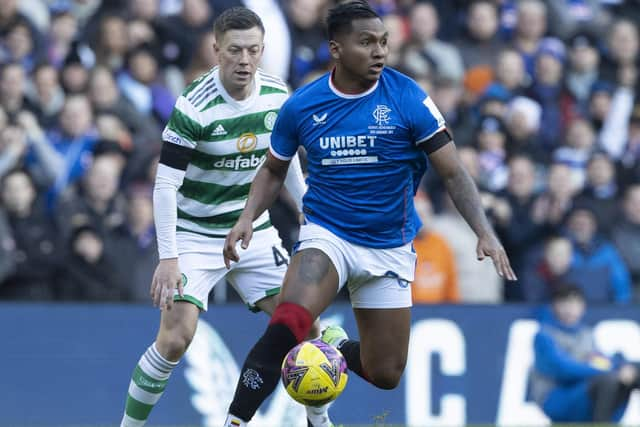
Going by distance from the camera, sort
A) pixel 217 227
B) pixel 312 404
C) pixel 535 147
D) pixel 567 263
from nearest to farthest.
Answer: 1. pixel 312 404
2. pixel 217 227
3. pixel 567 263
4. pixel 535 147

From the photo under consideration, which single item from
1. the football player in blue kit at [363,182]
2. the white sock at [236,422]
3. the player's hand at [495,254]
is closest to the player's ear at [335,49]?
the football player in blue kit at [363,182]

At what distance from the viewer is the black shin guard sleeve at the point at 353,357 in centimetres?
832

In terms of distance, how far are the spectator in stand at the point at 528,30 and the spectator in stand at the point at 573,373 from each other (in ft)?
12.2

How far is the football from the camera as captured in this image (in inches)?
286

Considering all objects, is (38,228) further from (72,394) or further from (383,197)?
(383,197)

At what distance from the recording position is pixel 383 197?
796 cm

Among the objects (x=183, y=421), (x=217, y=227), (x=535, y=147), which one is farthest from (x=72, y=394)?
(x=535, y=147)

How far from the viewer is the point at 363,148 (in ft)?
25.6

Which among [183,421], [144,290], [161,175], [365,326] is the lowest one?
[183,421]

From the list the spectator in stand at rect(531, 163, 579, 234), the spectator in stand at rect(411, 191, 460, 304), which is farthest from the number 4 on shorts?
the spectator in stand at rect(531, 163, 579, 234)

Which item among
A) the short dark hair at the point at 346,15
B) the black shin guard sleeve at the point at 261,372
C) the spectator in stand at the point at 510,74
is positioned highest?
the short dark hair at the point at 346,15

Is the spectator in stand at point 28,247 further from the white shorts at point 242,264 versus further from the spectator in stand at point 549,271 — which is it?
the spectator in stand at point 549,271

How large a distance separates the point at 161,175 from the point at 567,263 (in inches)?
225

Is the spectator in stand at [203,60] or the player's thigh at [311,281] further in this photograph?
the spectator in stand at [203,60]
